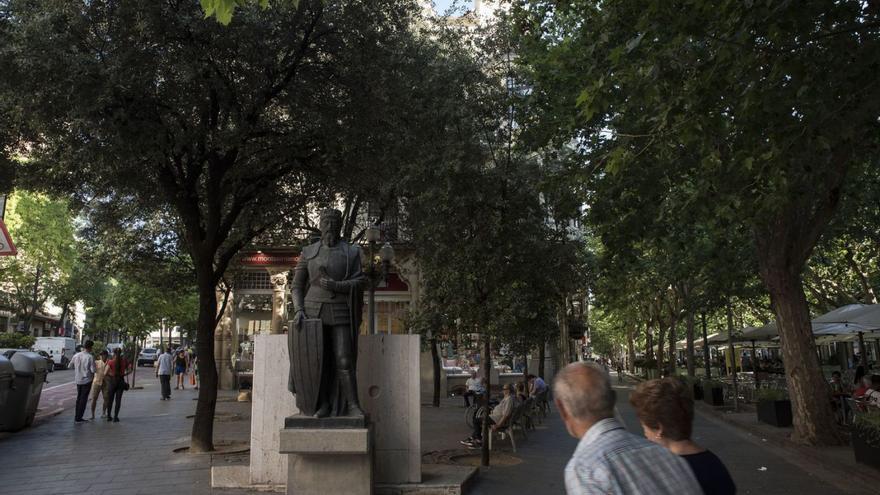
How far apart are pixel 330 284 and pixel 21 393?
378 inches

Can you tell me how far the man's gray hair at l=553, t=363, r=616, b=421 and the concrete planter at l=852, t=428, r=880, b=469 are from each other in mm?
8919

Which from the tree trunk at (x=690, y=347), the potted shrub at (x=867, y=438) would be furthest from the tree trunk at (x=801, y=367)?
the tree trunk at (x=690, y=347)

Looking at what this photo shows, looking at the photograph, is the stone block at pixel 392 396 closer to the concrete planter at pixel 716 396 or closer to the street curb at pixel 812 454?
the street curb at pixel 812 454

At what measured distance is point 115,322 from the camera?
3103 centimetres

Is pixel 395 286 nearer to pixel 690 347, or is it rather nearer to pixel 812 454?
pixel 690 347

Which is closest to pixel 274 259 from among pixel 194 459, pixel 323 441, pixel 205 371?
pixel 205 371

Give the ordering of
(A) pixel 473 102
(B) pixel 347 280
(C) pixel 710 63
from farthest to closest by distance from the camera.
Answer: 1. (A) pixel 473 102
2. (B) pixel 347 280
3. (C) pixel 710 63

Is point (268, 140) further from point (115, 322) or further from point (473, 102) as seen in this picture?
point (115, 322)

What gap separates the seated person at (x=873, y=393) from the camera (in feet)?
35.2

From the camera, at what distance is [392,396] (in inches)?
298

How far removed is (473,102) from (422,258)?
3070 mm

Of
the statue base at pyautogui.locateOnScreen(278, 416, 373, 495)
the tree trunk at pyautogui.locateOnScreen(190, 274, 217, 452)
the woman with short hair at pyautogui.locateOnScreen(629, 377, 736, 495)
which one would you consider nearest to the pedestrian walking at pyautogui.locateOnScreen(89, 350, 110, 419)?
the tree trunk at pyautogui.locateOnScreen(190, 274, 217, 452)

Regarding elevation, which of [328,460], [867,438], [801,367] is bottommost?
[867,438]

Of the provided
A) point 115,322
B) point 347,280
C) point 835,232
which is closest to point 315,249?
point 347,280
